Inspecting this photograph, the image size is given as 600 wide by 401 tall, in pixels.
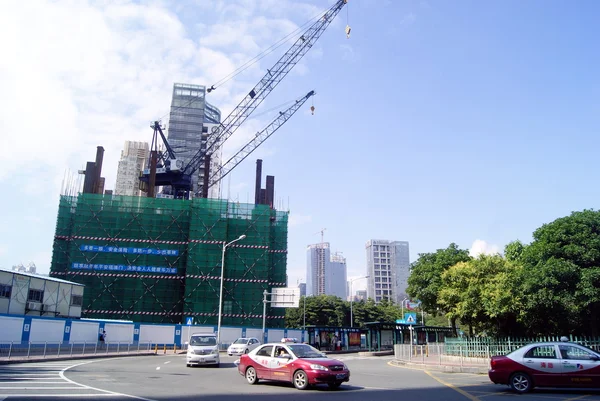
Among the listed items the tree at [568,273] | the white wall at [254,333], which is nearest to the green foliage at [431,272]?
the white wall at [254,333]

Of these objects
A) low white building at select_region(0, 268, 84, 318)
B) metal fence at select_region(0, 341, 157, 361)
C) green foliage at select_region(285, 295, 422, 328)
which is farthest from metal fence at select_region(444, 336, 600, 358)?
green foliage at select_region(285, 295, 422, 328)

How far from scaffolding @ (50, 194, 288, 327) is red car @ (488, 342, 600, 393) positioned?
44.0 m

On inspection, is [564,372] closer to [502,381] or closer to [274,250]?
[502,381]

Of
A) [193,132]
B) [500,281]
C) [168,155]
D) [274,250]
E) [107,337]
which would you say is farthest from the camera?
[193,132]

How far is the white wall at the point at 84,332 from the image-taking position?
3500 cm

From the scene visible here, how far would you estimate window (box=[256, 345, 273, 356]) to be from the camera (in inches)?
601

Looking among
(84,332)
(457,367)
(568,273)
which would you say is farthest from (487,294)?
(84,332)

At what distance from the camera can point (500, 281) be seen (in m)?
27.4

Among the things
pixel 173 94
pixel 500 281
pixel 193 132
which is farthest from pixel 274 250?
pixel 173 94

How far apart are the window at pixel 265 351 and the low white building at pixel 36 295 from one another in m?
31.5

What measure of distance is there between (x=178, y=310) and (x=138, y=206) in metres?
13.9

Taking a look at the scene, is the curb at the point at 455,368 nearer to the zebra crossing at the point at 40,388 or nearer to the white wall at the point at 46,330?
the zebra crossing at the point at 40,388

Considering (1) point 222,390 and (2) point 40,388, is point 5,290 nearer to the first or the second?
(2) point 40,388

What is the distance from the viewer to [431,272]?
47656 millimetres
